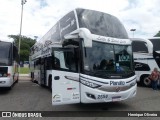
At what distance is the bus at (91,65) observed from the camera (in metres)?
8.22

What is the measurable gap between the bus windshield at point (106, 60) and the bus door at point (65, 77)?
495mm

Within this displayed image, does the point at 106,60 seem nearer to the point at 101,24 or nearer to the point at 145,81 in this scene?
the point at 101,24

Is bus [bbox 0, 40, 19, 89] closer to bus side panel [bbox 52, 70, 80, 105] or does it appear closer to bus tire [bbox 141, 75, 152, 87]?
bus side panel [bbox 52, 70, 80, 105]

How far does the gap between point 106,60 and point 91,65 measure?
2.02ft

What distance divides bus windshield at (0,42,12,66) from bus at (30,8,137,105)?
15.0ft

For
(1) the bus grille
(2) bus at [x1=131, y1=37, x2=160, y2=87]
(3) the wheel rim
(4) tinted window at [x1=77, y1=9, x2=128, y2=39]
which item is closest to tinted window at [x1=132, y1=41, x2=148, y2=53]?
(2) bus at [x1=131, y1=37, x2=160, y2=87]

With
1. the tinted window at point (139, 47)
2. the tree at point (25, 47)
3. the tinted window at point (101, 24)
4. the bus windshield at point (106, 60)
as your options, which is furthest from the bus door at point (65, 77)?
the tree at point (25, 47)

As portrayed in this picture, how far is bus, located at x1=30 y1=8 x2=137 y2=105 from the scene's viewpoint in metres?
8.22

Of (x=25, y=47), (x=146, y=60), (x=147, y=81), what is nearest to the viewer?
(x=146, y=60)

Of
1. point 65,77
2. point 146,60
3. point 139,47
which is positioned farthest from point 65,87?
point 139,47

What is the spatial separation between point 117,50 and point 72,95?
233 cm

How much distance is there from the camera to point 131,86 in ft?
29.5

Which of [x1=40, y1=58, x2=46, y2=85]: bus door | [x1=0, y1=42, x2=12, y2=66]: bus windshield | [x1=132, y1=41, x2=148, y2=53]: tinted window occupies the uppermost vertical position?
[x1=132, y1=41, x2=148, y2=53]: tinted window

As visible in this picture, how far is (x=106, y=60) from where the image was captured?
8.66m
